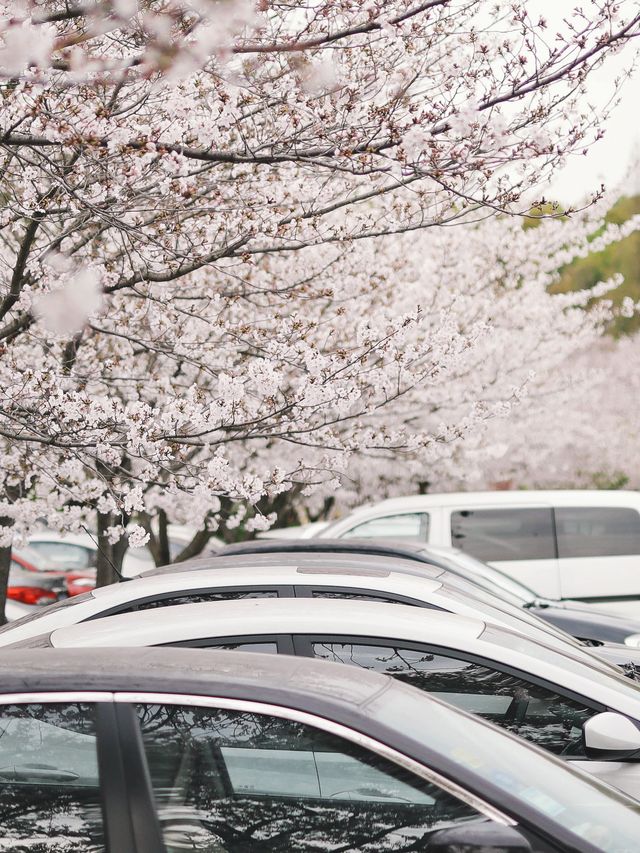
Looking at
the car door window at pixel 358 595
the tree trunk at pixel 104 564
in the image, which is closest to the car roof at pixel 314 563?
the car door window at pixel 358 595

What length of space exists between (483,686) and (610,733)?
19.0 inches

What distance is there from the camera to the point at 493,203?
511 centimetres

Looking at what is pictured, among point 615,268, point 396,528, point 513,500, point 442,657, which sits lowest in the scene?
point 442,657

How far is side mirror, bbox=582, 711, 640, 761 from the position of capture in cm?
324

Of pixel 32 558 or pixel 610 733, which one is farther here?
pixel 32 558

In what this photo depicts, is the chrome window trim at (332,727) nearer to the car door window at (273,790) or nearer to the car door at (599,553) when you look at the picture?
the car door window at (273,790)

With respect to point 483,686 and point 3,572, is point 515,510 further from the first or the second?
point 483,686

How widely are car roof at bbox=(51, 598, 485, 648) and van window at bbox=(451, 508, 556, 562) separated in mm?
Answer: 6352

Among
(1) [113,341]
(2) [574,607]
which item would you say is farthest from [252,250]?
(2) [574,607]

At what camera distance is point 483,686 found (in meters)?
3.56

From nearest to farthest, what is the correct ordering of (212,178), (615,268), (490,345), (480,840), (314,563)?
1. (480,840)
2. (314,563)
3. (212,178)
4. (490,345)
5. (615,268)

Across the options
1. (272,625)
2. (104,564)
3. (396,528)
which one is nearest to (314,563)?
(272,625)

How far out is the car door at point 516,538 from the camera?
10094mm

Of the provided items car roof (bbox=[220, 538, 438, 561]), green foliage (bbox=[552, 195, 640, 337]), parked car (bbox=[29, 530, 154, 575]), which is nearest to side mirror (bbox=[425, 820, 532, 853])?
car roof (bbox=[220, 538, 438, 561])
